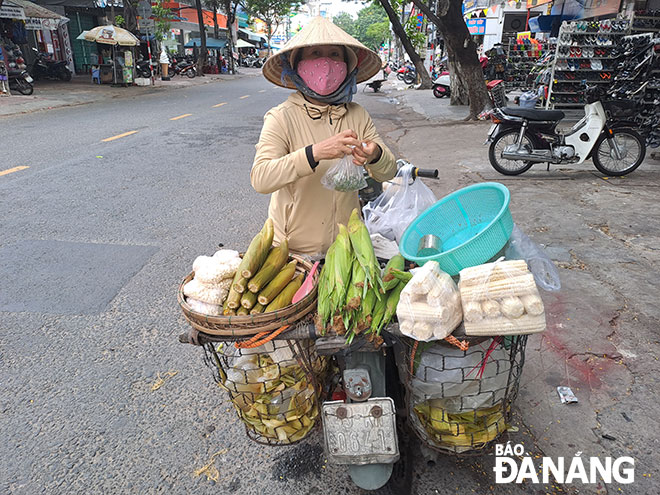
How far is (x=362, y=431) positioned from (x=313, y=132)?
1.28 metres

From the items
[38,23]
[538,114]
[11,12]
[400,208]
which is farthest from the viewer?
[38,23]

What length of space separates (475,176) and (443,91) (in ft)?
43.4

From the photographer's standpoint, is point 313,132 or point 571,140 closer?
point 313,132

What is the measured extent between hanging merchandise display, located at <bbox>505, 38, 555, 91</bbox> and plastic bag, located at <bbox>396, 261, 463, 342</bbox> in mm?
19514

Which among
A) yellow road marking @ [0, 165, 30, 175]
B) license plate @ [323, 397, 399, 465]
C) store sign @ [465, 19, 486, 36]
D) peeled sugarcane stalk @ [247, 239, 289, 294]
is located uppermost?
store sign @ [465, 19, 486, 36]

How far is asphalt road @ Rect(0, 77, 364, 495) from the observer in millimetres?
2105

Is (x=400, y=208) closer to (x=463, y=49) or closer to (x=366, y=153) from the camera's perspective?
(x=366, y=153)

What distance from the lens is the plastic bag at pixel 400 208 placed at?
273cm

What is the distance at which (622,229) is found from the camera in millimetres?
4859

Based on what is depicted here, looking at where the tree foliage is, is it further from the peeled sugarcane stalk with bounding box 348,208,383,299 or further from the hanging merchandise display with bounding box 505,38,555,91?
the peeled sugarcane stalk with bounding box 348,208,383,299

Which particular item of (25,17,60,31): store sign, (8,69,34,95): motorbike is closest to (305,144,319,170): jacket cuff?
(8,69,34,95): motorbike

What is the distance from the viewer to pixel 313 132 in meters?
2.14

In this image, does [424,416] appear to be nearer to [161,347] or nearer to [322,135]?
[322,135]

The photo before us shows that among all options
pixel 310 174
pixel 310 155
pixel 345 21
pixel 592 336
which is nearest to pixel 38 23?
pixel 310 174
